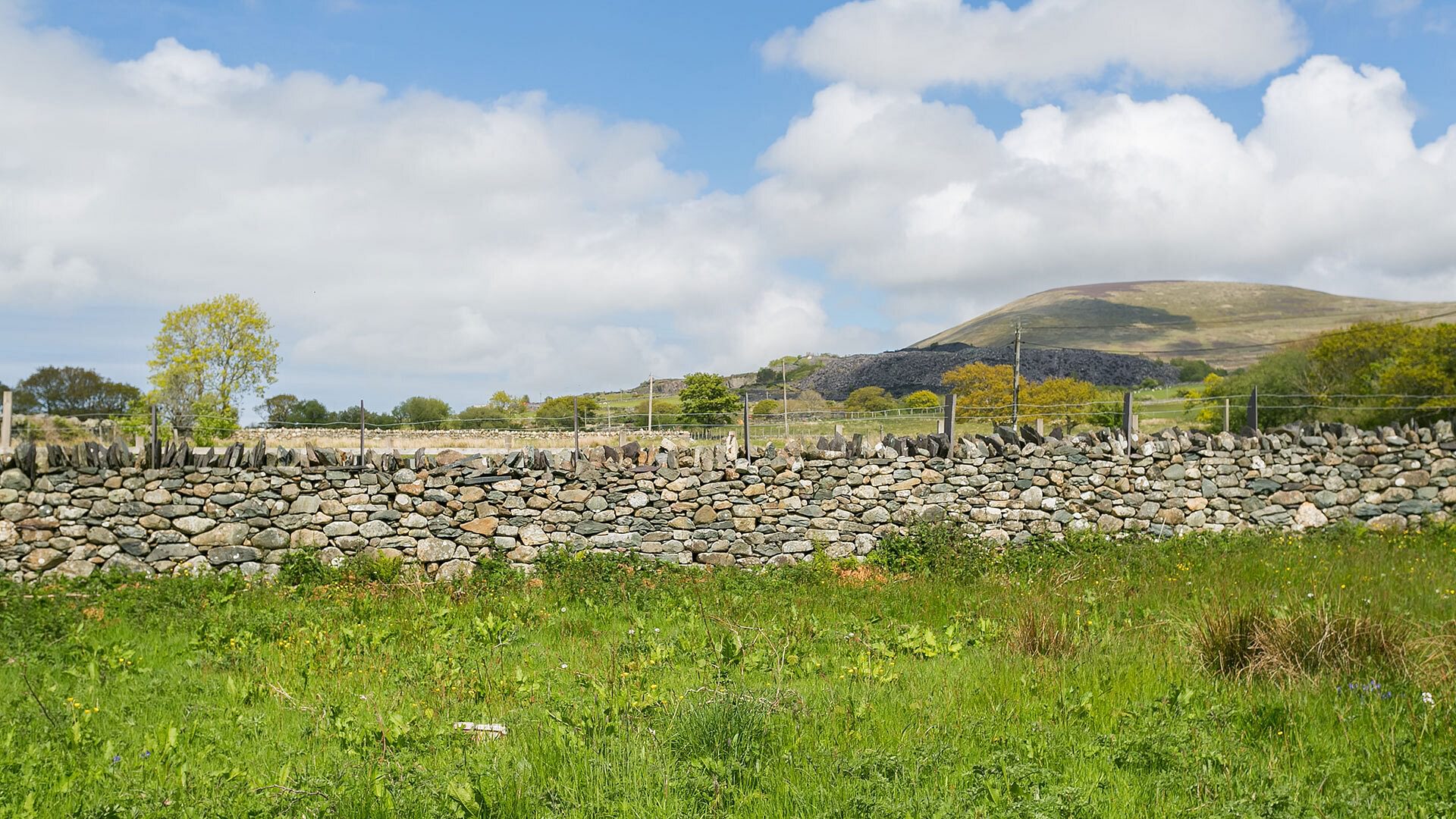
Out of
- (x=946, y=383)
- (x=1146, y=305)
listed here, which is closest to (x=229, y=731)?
(x=946, y=383)

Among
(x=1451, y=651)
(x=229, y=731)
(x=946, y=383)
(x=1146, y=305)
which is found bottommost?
(x=229, y=731)

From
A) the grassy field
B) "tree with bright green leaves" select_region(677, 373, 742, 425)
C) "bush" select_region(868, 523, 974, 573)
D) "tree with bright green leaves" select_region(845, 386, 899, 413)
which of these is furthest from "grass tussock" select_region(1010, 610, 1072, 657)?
"tree with bright green leaves" select_region(845, 386, 899, 413)

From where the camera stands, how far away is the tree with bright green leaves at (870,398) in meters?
56.8

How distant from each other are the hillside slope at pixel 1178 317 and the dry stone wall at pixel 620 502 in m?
85.4

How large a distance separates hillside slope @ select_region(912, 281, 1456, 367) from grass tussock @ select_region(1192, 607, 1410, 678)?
92807 millimetres

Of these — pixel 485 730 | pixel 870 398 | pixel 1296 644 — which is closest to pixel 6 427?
pixel 485 730

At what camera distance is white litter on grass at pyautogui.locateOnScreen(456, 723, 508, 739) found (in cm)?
481

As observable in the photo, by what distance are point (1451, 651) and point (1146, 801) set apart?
11.7ft

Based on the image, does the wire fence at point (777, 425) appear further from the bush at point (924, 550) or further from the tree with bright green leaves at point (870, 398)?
the tree with bright green leaves at point (870, 398)

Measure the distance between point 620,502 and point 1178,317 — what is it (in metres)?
136

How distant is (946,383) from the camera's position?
5884cm

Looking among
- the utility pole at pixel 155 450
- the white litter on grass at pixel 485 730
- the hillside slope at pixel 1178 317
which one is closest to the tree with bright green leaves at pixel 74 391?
the utility pole at pixel 155 450

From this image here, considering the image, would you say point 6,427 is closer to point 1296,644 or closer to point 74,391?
point 1296,644

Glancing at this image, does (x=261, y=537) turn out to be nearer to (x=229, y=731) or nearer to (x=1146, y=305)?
(x=229, y=731)
